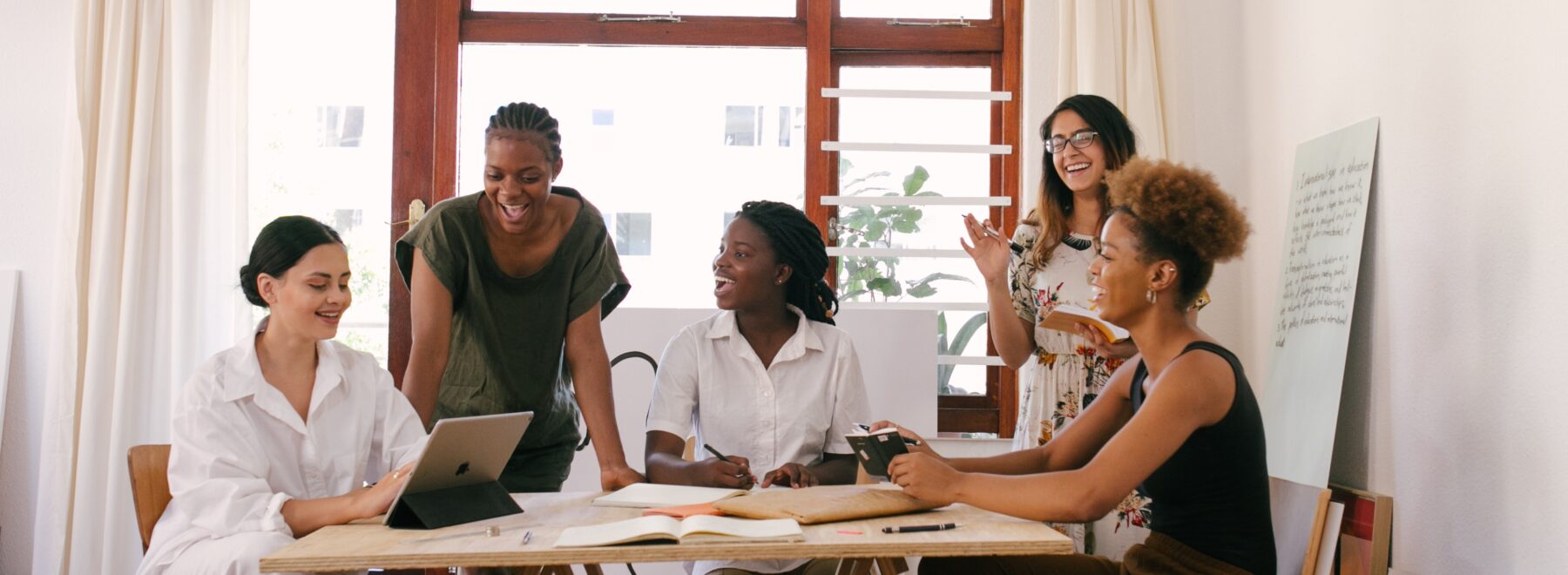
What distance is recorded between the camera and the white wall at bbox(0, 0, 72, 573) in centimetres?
416

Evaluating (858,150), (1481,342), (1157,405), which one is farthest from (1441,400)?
(858,150)

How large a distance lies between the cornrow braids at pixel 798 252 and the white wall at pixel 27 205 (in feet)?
9.12

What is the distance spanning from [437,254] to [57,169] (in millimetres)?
2482

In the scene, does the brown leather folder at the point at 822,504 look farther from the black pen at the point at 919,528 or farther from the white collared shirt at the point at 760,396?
the white collared shirt at the point at 760,396

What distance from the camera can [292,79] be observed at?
175 inches

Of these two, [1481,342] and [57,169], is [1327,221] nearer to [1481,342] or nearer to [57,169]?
[1481,342]

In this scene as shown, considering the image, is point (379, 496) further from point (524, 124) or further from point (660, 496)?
point (524, 124)

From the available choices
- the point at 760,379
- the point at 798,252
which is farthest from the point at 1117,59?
the point at 760,379

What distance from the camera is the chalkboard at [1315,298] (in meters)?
3.03

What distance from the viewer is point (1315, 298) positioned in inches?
128

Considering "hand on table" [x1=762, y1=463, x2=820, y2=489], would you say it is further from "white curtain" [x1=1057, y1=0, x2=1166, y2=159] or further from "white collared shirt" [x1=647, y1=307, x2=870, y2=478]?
"white curtain" [x1=1057, y1=0, x2=1166, y2=159]

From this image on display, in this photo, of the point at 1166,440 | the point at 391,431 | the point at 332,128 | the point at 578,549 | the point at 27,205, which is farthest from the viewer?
the point at 332,128

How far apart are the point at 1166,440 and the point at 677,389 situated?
3.78ft

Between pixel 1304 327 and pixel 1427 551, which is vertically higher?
pixel 1304 327
